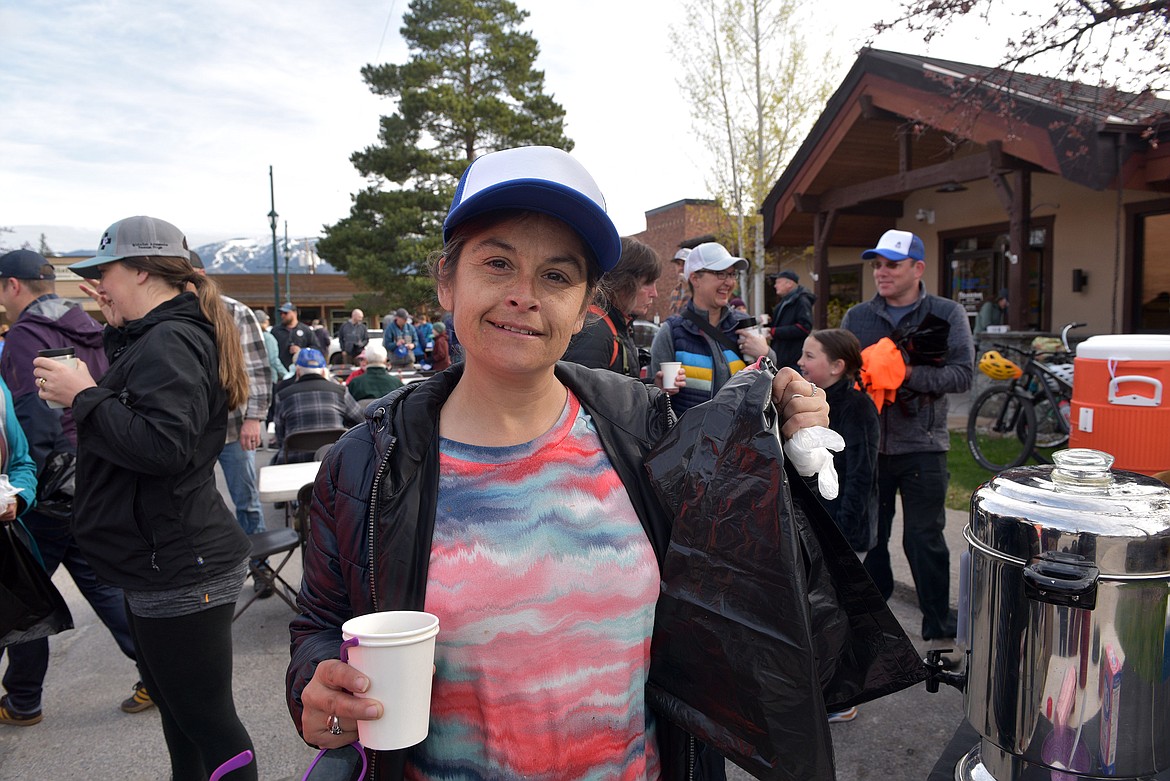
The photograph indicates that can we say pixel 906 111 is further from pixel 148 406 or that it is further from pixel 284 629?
pixel 148 406

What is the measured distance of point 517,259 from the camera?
140cm

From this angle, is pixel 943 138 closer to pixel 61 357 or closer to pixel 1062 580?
pixel 1062 580

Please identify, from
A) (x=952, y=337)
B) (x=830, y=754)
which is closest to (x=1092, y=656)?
(x=830, y=754)

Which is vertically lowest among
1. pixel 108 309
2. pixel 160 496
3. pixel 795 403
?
pixel 160 496

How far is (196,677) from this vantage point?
233cm

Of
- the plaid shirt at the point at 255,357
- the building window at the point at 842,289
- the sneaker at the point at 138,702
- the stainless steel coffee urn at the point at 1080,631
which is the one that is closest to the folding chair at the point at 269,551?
the sneaker at the point at 138,702

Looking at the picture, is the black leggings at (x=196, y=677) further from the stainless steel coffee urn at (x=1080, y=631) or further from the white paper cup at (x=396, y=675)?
the stainless steel coffee urn at (x=1080, y=631)

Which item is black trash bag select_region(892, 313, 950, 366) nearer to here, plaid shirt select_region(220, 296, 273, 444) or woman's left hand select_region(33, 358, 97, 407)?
woman's left hand select_region(33, 358, 97, 407)

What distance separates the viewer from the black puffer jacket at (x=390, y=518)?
1.34 metres

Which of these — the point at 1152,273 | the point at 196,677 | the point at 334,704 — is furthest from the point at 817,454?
the point at 1152,273

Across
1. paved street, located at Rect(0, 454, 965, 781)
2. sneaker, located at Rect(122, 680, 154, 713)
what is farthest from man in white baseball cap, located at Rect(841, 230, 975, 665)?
sneaker, located at Rect(122, 680, 154, 713)

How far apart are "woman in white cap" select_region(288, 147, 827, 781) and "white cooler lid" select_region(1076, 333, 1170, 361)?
192 cm

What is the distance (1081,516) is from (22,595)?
12.2 ft

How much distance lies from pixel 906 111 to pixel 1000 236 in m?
3.74
